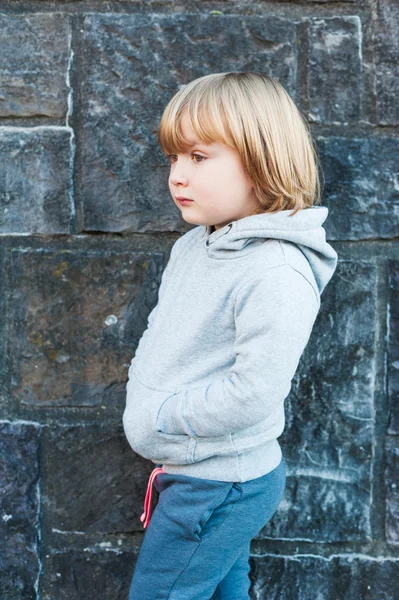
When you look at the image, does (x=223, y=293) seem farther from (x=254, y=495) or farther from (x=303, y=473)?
(x=303, y=473)

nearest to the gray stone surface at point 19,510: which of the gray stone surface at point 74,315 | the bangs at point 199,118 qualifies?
the gray stone surface at point 74,315

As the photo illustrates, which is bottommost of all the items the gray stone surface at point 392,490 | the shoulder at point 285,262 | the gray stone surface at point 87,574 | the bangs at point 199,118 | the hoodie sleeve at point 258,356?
the gray stone surface at point 87,574

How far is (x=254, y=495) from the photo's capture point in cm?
145

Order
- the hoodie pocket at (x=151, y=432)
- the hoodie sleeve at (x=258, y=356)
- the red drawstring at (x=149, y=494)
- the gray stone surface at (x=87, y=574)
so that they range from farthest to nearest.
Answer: the gray stone surface at (x=87, y=574), the red drawstring at (x=149, y=494), the hoodie pocket at (x=151, y=432), the hoodie sleeve at (x=258, y=356)

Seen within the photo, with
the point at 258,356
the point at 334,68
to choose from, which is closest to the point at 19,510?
the point at 258,356

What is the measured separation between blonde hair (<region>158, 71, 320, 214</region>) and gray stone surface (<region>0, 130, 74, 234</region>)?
45 cm

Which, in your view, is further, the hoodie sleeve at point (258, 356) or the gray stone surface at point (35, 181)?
the gray stone surface at point (35, 181)

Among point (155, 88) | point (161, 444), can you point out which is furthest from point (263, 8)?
point (161, 444)

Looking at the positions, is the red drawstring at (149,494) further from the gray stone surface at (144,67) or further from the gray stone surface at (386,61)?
the gray stone surface at (386,61)

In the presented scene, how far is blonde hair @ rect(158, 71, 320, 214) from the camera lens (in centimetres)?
134

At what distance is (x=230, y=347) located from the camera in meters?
1.40

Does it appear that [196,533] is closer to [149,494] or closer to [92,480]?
[149,494]

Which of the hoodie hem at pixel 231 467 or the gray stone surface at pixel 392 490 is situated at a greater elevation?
the hoodie hem at pixel 231 467

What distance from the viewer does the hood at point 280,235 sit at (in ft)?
4.42
